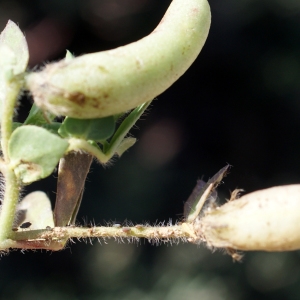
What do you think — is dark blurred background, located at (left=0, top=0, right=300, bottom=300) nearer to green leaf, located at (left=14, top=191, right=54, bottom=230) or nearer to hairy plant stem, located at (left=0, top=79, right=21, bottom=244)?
green leaf, located at (left=14, top=191, right=54, bottom=230)

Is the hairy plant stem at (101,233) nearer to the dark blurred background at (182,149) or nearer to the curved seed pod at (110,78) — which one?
the curved seed pod at (110,78)

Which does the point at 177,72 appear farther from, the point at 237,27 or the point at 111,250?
the point at 237,27

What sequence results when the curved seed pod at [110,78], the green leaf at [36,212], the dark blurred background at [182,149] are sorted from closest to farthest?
1. the curved seed pod at [110,78]
2. the green leaf at [36,212]
3. the dark blurred background at [182,149]

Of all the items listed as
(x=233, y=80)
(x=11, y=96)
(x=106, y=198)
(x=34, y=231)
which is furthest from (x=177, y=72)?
(x=233, y=80)

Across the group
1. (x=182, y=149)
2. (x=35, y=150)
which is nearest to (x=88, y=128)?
(x=35, y=150)

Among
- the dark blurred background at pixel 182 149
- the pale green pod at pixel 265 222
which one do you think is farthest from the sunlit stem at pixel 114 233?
the dark blurred background at pixel 182 149

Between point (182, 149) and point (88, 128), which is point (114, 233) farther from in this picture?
point (182, 149)
